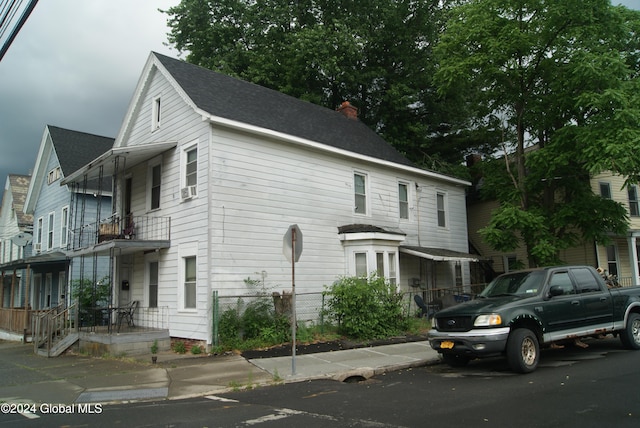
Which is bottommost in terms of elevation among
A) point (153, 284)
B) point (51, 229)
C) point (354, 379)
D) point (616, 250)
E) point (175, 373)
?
point (354, 379)

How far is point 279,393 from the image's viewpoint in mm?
8180

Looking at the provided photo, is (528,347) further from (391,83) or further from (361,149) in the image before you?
(391,83)

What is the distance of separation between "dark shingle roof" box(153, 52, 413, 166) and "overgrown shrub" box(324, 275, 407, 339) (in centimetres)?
541

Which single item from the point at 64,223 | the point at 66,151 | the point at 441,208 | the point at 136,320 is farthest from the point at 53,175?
the point at 441,208

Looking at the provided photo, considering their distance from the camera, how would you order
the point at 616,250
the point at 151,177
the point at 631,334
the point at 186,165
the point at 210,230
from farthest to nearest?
1. the point at 616,250
2. the point at 151,177
3. the point at 186,165
4. the point at 210,230
5. the point at 631,334

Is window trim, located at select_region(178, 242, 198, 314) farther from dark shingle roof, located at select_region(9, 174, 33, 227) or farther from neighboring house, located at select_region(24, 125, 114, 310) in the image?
dark shingle roof, located at select_region(9, 174, 33, 227)

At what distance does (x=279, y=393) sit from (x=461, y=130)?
83.1ft

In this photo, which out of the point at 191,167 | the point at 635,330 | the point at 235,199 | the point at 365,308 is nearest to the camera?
the point at 635,330

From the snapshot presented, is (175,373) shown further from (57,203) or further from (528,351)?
(57,203)

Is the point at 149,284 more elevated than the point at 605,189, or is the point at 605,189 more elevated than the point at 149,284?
the point at 605,189

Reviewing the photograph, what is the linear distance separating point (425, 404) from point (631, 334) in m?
6.60

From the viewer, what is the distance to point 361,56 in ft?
91.2

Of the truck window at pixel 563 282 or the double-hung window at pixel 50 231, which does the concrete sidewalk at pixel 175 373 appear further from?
the double-hung window at pixel 50 231

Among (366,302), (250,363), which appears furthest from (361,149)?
(250,363)
